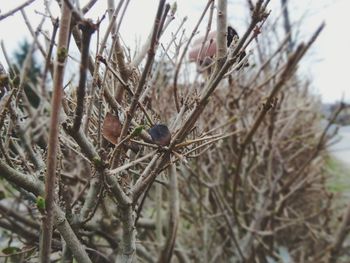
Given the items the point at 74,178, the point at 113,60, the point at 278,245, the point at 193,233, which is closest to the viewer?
the point at 113,60

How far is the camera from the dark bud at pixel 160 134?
1.45 meters

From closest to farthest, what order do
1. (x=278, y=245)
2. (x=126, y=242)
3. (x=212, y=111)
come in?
1. (x=126, y=242)
2. (x=212, y=111)
3. (x=278, y=245)

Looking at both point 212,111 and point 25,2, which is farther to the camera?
point 212,111

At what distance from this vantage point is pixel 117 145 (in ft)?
4.41

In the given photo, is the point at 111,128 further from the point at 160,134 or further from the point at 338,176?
the point at 338,176

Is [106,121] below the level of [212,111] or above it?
below

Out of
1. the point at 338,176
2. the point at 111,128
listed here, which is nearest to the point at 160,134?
the point at 111,128

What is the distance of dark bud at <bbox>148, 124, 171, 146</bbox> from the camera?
Answer: 57.1 inches

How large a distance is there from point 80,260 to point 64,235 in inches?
4.7

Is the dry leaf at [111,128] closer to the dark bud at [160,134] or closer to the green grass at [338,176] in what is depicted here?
the dark bud at [160,134]

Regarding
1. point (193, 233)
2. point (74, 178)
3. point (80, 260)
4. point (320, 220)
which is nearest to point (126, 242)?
point (80, 260)

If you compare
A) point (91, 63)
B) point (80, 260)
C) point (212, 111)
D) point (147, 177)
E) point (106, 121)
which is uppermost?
point (212, 111)

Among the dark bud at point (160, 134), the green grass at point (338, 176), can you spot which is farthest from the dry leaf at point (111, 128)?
the green grass at point (338, 176)

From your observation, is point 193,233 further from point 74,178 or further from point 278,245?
point 74,178
